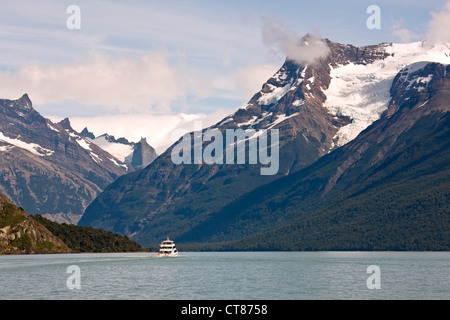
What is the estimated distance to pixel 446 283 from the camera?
189m
